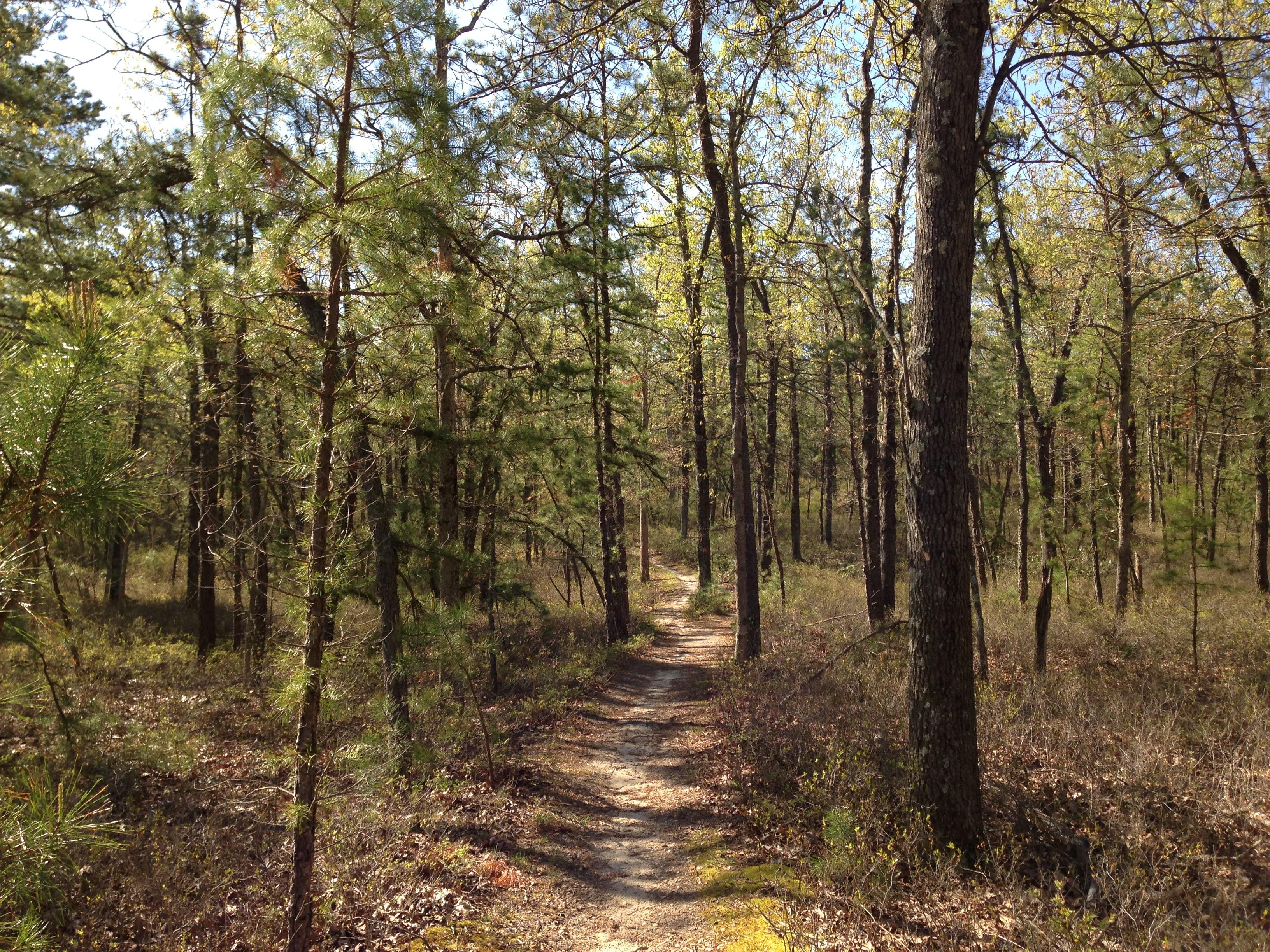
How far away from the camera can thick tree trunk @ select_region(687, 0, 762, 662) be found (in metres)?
11.1

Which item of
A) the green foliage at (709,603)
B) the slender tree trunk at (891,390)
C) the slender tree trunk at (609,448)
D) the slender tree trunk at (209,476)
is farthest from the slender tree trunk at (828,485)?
the slender tree trunk at (209,476)

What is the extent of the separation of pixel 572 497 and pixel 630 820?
536 cm

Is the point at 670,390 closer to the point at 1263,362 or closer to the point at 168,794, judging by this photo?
the point at 1263,362

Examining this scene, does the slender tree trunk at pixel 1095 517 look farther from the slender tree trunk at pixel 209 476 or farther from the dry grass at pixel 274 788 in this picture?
the slender tree trunk at pixel 209 476

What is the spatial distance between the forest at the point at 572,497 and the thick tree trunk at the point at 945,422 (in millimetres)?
32

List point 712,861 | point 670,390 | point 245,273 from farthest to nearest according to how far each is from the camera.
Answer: point 670,390 → point 712,861 → point 245,273

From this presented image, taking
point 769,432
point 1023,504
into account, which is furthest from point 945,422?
point 769,432

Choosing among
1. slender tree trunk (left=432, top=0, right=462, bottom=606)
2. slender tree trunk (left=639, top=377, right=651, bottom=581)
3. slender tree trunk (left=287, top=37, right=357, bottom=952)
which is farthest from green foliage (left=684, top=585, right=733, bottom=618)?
slender tree trunk (left=287, top=37, right=357, bottom=952)

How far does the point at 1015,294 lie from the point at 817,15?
5575 millimetres

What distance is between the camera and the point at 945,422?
189 inches

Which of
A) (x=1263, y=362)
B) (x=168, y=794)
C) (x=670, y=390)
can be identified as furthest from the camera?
(x=670, y=390)

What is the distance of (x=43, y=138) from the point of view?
29.2 feet

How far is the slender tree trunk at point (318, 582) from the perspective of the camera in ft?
11.5

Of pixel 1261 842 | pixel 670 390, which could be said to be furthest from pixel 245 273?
pixel 670 390
